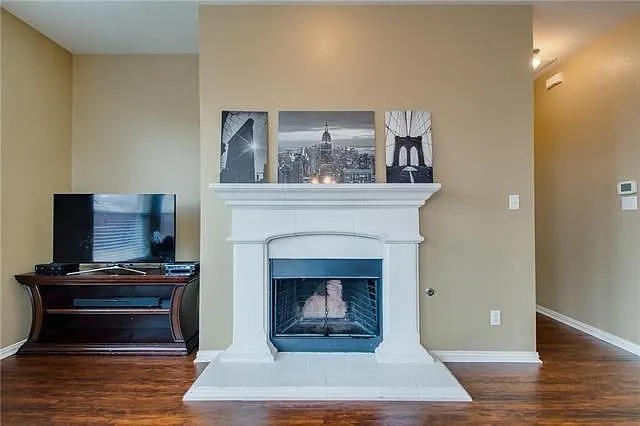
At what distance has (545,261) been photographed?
4910 millimetres

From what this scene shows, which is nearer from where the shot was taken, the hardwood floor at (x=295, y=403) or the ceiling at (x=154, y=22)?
the hardwood floor at (x=295, y=403)

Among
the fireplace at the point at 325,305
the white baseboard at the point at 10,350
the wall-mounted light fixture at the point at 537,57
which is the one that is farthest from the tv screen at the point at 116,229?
the wall-mounted light fixture at the point at 537,57

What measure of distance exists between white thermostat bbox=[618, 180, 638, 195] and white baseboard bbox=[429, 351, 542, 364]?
4.95ft

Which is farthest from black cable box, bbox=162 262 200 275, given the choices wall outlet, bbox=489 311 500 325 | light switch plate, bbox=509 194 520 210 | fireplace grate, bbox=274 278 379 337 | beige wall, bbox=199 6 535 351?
light switch plate, bbox=509 194 520 210

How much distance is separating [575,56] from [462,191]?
215 cm

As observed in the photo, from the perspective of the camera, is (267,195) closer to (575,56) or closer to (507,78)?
(507,78)

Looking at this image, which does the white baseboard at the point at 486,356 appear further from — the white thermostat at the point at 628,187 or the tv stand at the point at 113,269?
the tv stand at the point at 113,269

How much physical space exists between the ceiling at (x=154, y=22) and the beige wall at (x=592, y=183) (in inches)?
11.5

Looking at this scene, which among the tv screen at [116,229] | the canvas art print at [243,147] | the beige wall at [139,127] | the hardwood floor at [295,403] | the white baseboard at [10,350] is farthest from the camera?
the beige wall at [139,127]

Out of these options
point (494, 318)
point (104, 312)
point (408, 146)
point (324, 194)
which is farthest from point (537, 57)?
point (104, 312)

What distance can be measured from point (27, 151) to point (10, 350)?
63.1 inches

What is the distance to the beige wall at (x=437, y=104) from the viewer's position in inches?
132

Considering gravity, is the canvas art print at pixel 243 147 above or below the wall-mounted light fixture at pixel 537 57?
below

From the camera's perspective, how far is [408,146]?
10.9 ft
